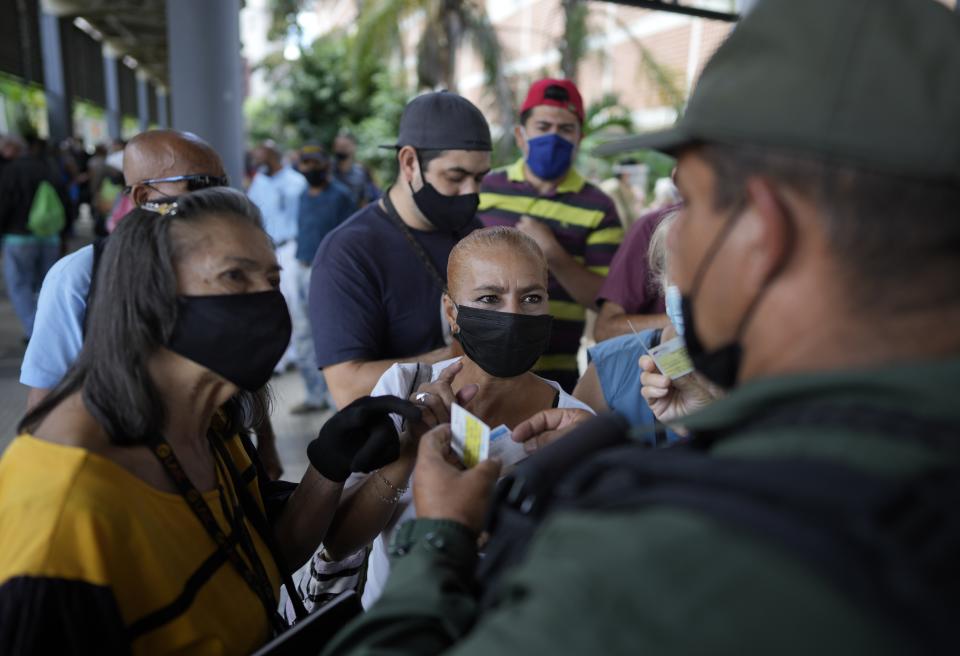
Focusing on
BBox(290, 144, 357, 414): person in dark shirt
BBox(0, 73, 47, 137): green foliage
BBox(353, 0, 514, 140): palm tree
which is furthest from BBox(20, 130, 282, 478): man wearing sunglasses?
BBox(0, 73, 47, 137): green foliage

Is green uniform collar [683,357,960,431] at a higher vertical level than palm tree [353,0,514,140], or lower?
lower

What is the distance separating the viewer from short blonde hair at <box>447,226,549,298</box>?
223cm

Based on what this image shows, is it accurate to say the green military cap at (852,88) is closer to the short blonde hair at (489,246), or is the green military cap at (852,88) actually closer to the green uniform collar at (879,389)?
the green uniform collar at (879,389)

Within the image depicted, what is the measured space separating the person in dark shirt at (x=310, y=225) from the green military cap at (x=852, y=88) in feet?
17.9

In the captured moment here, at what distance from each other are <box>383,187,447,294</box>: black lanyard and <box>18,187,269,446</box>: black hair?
1.28 meters

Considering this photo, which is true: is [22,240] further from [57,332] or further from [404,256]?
[404,256]

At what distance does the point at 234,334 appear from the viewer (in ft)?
5.14

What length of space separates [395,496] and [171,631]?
66cm

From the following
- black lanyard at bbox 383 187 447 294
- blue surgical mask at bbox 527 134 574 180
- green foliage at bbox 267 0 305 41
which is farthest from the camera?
green foliage at bbox 267 0 305 41

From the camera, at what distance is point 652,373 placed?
2.09m

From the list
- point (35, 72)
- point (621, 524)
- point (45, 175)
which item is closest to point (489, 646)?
point (621, 524)

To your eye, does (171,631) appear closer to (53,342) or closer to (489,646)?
(489,646)

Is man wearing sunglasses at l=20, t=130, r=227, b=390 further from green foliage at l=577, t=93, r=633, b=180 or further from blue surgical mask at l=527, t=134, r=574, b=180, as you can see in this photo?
green foliage at l=577, t=93, r=633, b=180

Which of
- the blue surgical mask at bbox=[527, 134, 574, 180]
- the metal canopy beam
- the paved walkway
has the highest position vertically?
the metal canopy beam
